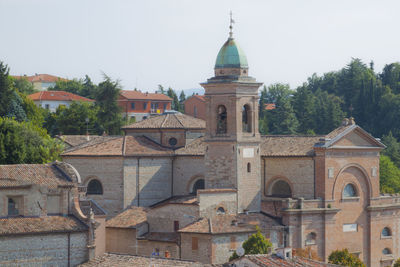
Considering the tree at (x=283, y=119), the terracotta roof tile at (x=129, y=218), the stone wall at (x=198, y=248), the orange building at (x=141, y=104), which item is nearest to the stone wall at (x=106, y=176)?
the terracotta roof tile at (x=129, y=218)

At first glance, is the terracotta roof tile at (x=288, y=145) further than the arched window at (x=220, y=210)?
Yes

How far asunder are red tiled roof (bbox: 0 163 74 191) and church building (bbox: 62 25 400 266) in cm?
887

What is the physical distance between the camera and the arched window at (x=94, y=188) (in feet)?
179

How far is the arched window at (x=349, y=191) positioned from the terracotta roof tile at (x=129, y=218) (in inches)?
497

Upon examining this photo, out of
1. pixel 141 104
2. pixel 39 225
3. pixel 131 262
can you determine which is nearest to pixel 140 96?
pixel 141 104

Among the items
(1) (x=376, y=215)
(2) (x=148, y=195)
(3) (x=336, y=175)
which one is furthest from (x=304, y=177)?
(2) (x=148, y=195)

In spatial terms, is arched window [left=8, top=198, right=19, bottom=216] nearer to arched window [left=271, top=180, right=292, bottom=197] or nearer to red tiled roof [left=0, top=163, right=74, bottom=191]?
red tiled roof [left=0, top=163, right=74, bottom=191]

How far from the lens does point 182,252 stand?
160ft

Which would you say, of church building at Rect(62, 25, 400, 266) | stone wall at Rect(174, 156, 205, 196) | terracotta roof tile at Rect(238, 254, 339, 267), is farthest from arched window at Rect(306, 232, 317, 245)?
terracotta roof tile at Rect(238, 254, 339, 267)

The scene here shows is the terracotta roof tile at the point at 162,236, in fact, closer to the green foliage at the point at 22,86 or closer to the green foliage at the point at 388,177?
the green foliage at the point at 388,177

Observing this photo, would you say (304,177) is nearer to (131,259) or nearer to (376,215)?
(376,215)

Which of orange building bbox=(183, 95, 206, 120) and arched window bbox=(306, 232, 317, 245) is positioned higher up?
orange building bbox=(183, 95, 206, 120)

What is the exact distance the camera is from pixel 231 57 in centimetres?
5331

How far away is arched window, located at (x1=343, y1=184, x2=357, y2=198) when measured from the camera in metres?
55.2
